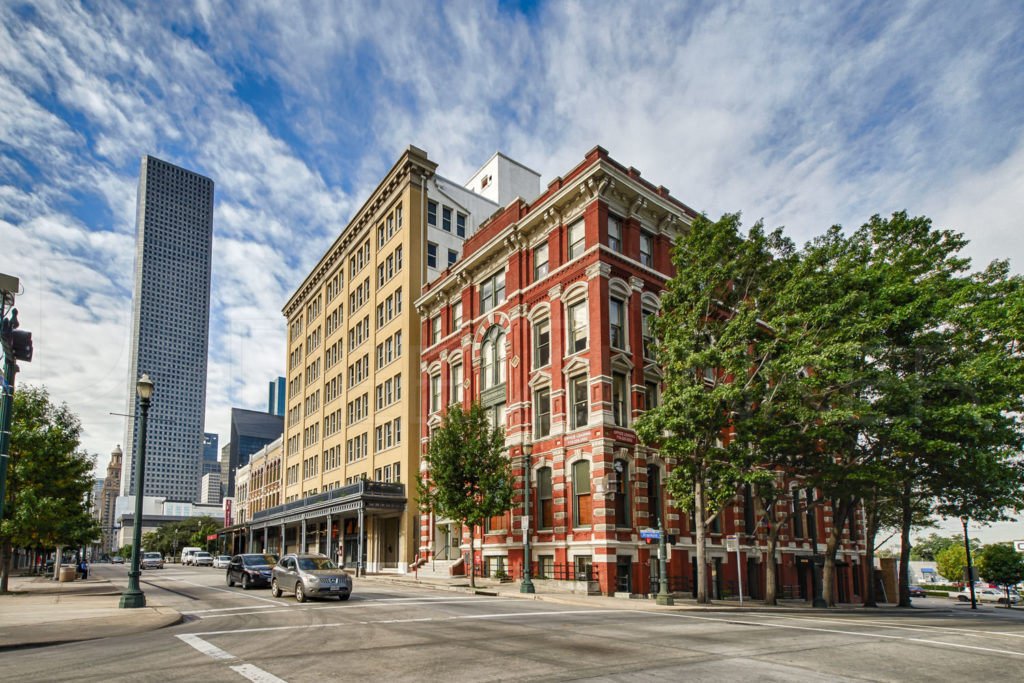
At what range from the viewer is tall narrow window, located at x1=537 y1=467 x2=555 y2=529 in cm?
3178

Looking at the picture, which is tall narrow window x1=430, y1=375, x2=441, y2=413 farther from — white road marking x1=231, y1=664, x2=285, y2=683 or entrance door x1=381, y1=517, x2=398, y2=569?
white road marking x1=231, y1=664, x2=285, y2=683

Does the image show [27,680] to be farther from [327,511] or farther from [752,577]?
[327,511]

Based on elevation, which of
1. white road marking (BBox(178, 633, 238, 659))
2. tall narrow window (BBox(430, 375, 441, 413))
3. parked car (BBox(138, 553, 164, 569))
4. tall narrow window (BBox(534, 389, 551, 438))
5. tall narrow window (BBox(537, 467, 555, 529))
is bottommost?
parked car (BBox(138, 553, 164, 569))

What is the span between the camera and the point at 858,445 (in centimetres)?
3006

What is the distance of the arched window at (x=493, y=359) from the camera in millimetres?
36875

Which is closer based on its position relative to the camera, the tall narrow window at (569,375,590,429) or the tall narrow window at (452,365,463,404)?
the tall narrow window at (569,375,590,429)

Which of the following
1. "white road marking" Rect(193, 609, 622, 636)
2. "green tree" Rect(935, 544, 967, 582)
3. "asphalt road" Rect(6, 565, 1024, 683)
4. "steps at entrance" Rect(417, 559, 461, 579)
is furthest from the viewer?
"green tree" Rect(935, 544, 967, 582)

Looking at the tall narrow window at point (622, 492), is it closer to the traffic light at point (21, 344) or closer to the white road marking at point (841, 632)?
the white road marking at point (841, 632)

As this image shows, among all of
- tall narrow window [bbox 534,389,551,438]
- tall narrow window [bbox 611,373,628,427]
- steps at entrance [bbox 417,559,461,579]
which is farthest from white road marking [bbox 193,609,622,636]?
steps at entrance [bbox 417,559,461,579]

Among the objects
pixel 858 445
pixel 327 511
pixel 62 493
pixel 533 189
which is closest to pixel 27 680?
pixel 62 493

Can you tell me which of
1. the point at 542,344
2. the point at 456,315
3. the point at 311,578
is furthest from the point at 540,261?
the point at 311,578

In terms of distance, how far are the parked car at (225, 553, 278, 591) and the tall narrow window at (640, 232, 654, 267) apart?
71.3ft

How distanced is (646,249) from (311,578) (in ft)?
69.7

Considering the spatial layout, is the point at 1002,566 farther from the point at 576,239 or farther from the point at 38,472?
the point at 38,472
